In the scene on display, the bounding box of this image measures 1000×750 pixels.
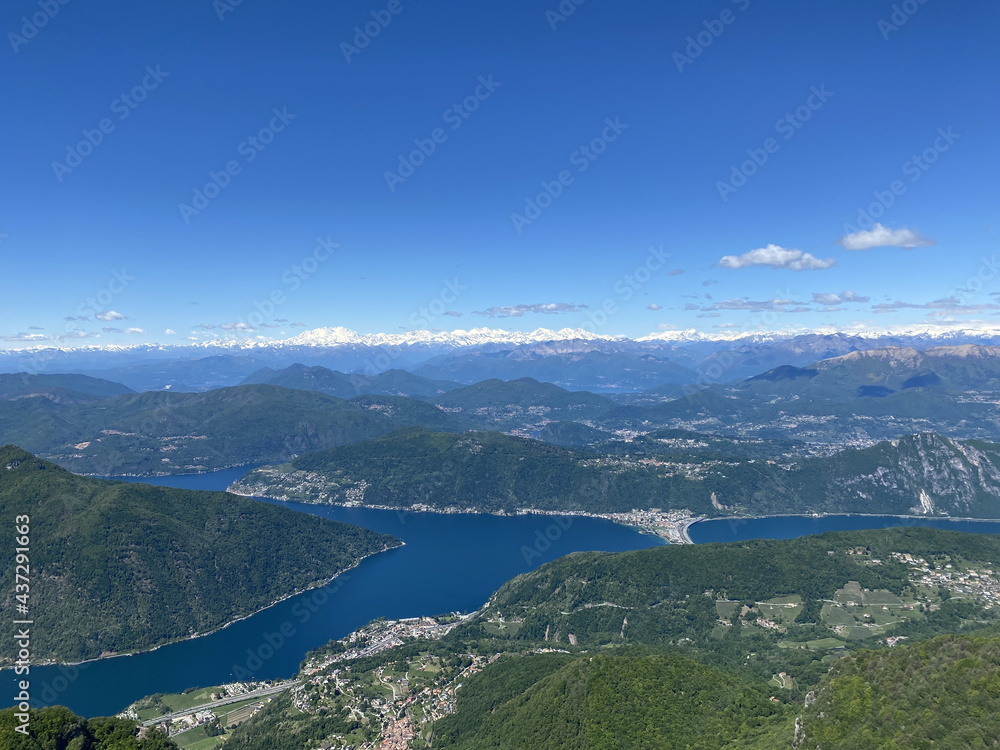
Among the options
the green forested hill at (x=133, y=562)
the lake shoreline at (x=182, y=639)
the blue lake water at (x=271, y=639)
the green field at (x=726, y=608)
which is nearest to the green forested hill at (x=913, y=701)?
the green field at (x=726, y=608)

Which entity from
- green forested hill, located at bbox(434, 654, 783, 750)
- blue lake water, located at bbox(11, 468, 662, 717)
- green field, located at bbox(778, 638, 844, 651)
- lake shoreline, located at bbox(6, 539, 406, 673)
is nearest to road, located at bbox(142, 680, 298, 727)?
blue lake water, located at bbox(11, 468, 662, 717)

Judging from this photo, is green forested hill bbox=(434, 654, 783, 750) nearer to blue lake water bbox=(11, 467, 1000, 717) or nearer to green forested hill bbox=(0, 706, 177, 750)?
green forested hill bbox=(0, 706, 177, 750)

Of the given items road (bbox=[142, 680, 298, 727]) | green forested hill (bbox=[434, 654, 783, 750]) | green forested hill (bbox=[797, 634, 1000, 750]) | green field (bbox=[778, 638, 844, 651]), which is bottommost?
road (bbox=[142, 680, 298, 727])

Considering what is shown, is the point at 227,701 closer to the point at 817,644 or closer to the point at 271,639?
the point at 271,639

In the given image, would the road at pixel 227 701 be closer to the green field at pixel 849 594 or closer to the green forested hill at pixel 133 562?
the green forested hill at pixel 133 562

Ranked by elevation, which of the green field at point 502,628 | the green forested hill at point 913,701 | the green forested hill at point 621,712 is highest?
the green forested hill at point 913,701

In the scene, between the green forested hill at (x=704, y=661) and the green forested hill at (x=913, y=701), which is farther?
the green forested hill at (x=704, y=661)

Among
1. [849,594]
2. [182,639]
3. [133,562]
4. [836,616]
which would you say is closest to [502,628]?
[836,616]
